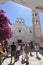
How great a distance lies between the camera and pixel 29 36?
Result: 888 inches

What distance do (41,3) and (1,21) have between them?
10.1 feet

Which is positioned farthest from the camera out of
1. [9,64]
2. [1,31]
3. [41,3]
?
[41,3]

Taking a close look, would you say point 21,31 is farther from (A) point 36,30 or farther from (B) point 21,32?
(A) point 36,30

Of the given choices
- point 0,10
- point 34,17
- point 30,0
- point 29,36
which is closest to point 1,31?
point 0,10

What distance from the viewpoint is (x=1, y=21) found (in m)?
10.0

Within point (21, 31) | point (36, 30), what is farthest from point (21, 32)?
point (36, 30)

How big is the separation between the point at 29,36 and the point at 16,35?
1.46 m

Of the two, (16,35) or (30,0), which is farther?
(16,35)

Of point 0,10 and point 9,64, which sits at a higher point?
point 0,10

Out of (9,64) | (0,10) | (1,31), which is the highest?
(0,10)

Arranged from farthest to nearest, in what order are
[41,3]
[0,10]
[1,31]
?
[41,3] < [1,31] < [0,10]

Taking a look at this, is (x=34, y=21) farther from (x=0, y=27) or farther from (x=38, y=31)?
(x=0, y=27)

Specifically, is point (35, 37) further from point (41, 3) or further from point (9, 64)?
point (9, 64)

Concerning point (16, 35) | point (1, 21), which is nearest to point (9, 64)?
point (1, 21)
